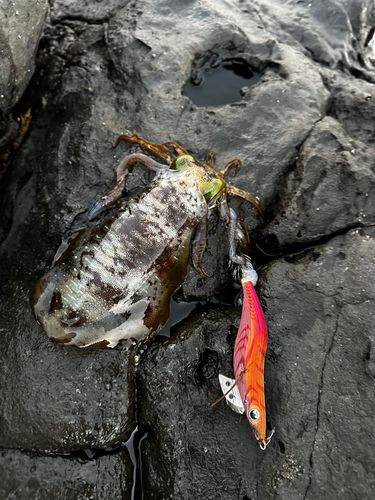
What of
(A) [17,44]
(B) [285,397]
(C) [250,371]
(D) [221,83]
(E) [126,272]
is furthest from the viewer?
(D) [221,83]

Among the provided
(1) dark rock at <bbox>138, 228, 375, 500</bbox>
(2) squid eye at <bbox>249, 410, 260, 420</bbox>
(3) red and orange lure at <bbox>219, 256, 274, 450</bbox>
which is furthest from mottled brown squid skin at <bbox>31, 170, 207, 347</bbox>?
(2) squid eye at <bbox>249, 410, 260, 420</bbox>

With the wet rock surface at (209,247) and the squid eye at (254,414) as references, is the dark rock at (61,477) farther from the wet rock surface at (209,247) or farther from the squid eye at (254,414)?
the squid eye at (254,414)

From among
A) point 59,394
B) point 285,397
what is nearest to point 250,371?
point 285,397

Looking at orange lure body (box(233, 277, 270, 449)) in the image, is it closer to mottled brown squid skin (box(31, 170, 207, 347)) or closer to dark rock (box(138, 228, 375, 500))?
dark rock (box(138, 228, 375, 500))

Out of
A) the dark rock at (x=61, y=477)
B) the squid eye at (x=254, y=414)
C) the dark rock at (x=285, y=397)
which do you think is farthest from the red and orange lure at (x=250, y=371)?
the dark rock at (x=61, y=477)

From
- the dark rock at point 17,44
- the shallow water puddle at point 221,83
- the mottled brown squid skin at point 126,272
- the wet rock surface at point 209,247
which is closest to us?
the wet rock surface at point 209,247

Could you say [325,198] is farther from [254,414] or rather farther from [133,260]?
[254,414]
